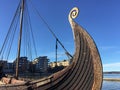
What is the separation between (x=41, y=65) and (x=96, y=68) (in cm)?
9522

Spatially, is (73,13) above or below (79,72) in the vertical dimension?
above

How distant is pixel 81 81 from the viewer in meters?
10.5

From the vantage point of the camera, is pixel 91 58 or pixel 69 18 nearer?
pixel 91 58

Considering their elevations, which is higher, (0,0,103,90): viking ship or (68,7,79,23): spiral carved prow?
(68,7,79,23): spiral carved prow

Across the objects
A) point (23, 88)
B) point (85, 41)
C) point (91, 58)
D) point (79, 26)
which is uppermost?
point (79, 26)

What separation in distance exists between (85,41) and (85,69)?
130cm

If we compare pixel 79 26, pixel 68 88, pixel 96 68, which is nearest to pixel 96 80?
pixel 96 68

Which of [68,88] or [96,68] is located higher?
[96,68]

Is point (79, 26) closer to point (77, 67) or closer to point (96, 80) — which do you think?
point (77, 67)

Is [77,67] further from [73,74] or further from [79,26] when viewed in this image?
[79,26]

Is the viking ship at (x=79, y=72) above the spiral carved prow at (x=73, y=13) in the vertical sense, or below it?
below

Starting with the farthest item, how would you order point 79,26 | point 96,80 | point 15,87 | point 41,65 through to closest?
point 41,65 → point 15,87 → point 79,26 → point 96,80

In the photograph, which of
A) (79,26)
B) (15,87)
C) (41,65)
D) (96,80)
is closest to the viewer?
(96,80)

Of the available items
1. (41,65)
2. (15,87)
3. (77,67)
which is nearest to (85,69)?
(77,67)
